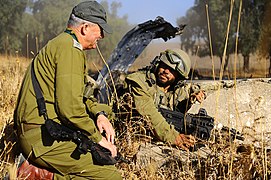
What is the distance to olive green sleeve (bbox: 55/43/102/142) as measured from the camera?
9.37ft

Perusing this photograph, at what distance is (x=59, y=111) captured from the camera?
290 cm

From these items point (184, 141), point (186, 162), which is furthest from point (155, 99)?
point (186, 162)

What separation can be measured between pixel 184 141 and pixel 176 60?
948 millimetres

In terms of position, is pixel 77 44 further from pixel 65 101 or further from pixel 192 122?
pixel 192 122

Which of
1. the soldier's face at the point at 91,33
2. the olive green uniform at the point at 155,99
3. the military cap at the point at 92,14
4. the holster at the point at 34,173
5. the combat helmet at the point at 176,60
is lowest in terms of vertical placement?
the holster at the point at 34,173

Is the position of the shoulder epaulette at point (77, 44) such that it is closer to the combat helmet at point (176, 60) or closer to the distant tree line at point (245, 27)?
the combat helmet at point (176, 60)

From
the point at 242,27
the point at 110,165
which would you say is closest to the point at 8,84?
the point at 110,165

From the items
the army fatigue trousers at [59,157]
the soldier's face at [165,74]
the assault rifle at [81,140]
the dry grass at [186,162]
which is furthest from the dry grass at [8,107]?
the soldier's face at [165,74]

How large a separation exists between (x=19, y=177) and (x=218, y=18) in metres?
34.0

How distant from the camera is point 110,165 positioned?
325cm

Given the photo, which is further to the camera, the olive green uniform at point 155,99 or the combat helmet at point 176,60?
the combat helmet at point 176,60

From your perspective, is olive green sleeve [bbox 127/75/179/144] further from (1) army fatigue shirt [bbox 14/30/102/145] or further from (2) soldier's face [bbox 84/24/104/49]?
(2) soldier's face [bbox 84/24/104/49]

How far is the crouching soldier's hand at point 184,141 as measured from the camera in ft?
13.7

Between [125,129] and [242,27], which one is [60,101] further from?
[242,27]
